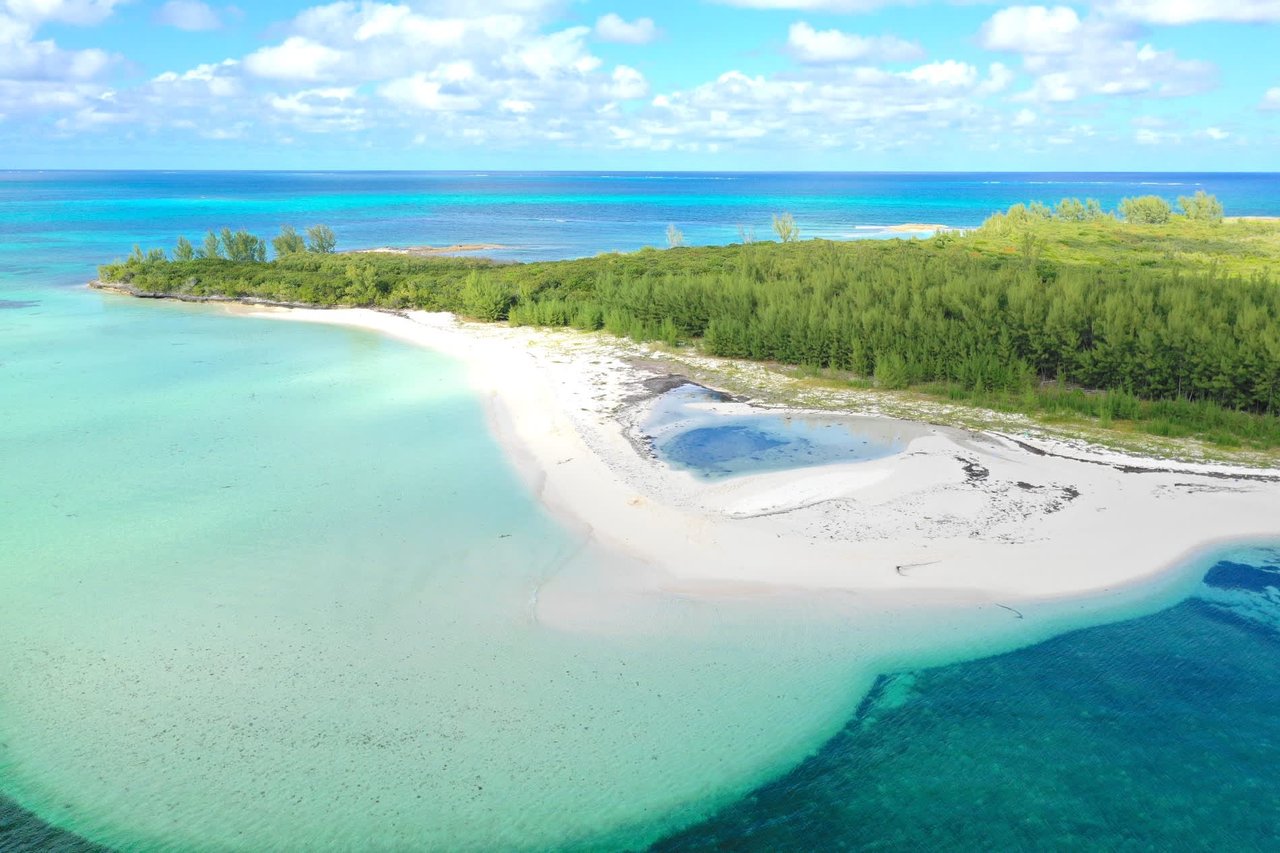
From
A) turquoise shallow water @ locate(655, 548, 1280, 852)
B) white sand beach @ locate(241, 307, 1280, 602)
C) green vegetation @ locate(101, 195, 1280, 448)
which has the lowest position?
turquoise shallow water @ locate(655, 548, 1280, 852)

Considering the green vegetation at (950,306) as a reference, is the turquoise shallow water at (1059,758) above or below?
below

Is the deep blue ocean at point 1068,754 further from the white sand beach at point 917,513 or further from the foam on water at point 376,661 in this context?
the white sand beach at point 917,513

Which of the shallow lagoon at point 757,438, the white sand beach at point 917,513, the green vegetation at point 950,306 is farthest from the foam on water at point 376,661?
the green vegetation at point 950,306

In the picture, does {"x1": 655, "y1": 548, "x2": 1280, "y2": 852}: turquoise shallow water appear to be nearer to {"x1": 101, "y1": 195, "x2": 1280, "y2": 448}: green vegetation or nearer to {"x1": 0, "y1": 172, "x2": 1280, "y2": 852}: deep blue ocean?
{"x1": 0, "y1": 172, "x2": 1280, "y2": 852}: deep blue ocean

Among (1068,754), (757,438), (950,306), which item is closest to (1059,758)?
(1068,754)

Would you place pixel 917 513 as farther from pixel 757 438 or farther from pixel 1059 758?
pixel 1059 758

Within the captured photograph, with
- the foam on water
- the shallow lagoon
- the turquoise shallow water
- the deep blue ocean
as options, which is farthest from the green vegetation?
the foam on water
